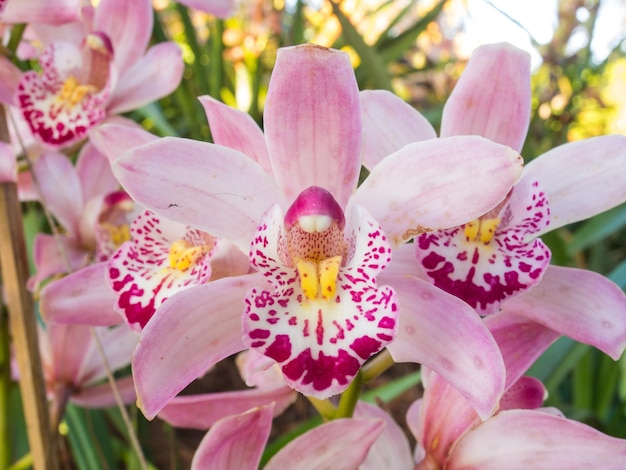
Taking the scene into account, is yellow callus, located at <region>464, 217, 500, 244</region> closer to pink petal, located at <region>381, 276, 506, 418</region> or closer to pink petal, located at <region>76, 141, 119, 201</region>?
pink petal, located at <region>381, 276, 506, 418</region>

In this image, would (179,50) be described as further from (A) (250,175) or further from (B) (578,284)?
(B) (578,284)

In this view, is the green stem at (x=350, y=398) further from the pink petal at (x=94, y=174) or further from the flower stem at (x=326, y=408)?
the pink petal at (x=94, y=174)

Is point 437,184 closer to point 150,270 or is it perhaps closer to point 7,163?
point 150,270

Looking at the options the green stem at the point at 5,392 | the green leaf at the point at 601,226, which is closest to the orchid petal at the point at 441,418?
the green stem at the point at 5,392

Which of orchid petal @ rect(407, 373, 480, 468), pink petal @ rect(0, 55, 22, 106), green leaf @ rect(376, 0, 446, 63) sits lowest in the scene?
orchid petal @ rect(407, 373, 480, 468)

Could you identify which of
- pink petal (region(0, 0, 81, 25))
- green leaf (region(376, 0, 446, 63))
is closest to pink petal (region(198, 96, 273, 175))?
pink petal (region(0, 0, 81, 25))
